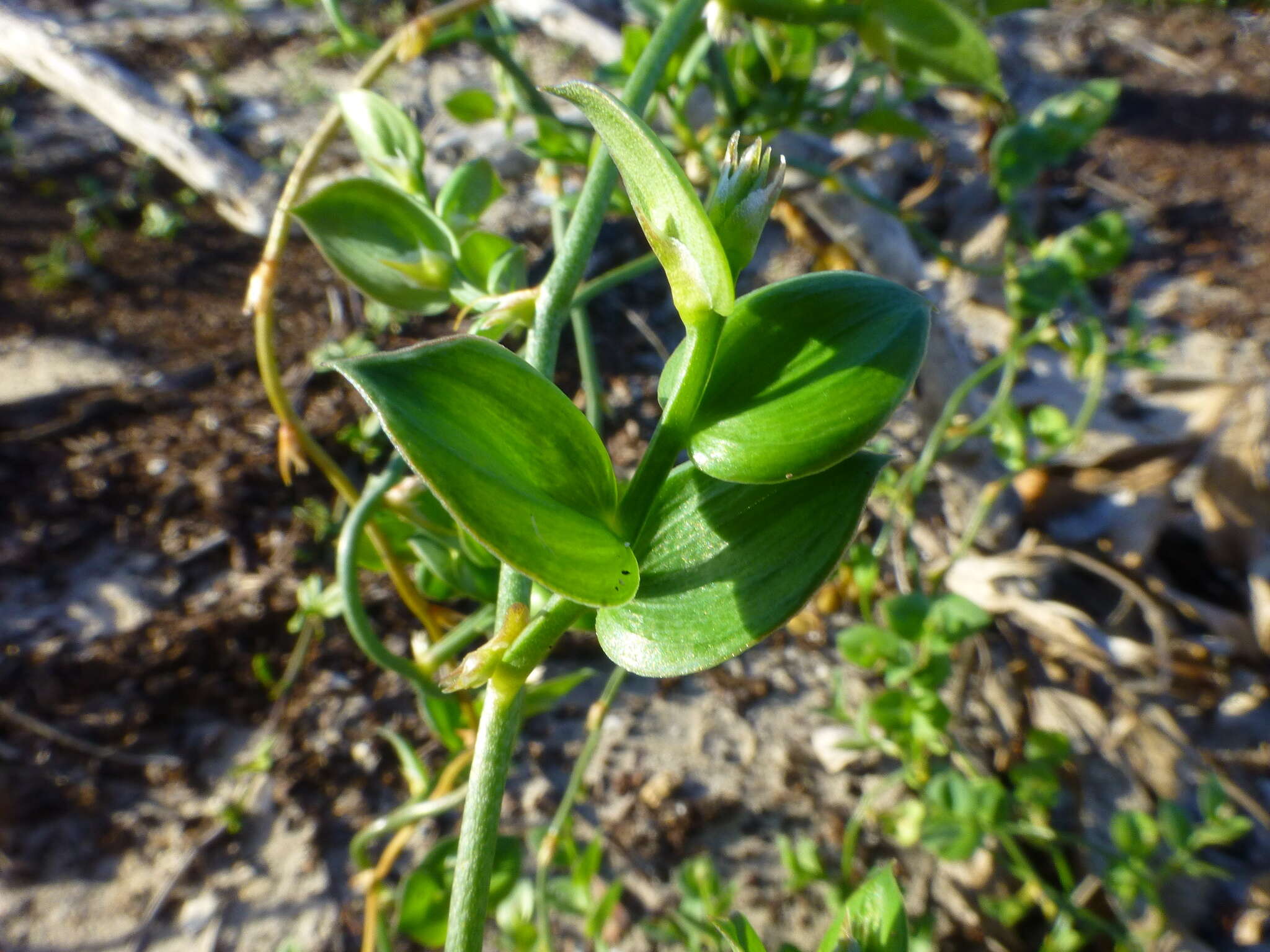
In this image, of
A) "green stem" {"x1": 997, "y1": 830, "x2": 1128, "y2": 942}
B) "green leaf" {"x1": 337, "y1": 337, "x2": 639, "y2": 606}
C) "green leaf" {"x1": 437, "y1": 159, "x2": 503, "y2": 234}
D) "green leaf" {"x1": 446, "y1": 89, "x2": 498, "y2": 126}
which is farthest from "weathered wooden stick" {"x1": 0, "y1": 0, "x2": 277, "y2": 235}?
"green stem" {"x1": 997, "y1": 830, "x2": 1128, "y2": 942}

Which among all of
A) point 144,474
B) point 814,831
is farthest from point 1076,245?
point 144,474

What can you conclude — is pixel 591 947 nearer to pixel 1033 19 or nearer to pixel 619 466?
pixel 619 466

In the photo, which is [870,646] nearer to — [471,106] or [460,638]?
[460,638]

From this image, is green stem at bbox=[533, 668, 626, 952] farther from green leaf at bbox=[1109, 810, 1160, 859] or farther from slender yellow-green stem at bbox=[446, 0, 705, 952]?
green leaf at bbox=[1109, 810, 1160, 859]

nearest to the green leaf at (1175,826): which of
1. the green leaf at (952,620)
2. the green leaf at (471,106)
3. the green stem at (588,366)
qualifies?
the green leaf at (952,620)

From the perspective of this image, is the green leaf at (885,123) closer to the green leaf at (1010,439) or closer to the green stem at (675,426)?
the green leaf at (1010,439)

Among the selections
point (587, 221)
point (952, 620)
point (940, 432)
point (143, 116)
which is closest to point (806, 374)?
point (587, 221)
